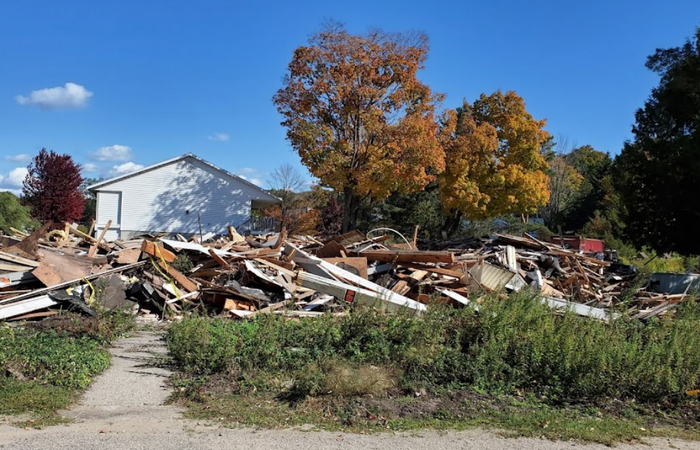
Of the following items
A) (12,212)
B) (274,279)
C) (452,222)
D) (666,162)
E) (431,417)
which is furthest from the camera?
(452,222)

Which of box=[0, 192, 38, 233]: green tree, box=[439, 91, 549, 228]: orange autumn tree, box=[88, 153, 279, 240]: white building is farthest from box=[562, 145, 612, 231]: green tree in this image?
box=[0, 192, 38, 233]: green tree

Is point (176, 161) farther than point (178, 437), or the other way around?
point (176, 161)

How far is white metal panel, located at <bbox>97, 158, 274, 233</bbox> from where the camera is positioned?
1473 inches

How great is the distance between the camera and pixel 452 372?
7285 mm

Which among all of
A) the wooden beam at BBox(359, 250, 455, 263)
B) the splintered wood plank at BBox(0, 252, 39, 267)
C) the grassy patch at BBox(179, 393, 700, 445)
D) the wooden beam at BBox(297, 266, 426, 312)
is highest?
the wooden beam at BBox(359, 250, 455, 263)

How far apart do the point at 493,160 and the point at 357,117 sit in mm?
10504

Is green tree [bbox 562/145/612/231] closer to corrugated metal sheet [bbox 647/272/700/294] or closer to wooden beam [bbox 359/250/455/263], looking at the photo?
corrugated metal sheet [bbox 647/272/700/294]

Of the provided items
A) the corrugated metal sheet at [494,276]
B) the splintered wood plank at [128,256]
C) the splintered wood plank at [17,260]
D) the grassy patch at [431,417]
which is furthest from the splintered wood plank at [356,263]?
the grassy patch at [431,417]

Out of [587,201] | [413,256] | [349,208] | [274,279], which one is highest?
[587,201]

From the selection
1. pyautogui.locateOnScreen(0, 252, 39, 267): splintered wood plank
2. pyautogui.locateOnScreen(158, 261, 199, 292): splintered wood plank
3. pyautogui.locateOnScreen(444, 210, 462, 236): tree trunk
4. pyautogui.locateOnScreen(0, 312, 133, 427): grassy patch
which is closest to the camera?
pyautogui.locateOnScreen(0, 312, 133, 427): grassy patch

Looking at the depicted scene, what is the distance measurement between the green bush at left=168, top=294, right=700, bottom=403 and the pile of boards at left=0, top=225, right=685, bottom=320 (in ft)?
2.65

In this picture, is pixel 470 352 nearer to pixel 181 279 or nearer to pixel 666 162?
pixel 181 279

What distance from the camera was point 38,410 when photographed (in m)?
5.80

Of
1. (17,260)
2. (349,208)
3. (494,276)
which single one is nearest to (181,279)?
(17,260)
